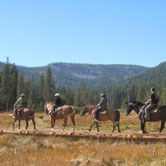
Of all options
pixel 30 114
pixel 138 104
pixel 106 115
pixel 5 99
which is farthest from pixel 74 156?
pixel 5 99

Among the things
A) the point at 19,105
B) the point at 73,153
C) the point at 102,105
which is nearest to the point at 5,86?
the point at 19,105

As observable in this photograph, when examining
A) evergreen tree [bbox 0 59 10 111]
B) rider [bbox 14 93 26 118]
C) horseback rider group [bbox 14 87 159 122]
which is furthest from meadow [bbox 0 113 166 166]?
evergreen tree [bbox 0 59 10 111]

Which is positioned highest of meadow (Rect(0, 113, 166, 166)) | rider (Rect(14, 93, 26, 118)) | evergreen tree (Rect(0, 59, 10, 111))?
evergreen tree (Rect(0, 59, 10, 111))

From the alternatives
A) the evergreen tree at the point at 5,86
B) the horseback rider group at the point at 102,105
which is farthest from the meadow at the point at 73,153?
the evergreen tree at the point at 5,86

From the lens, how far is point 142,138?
71.6 feet

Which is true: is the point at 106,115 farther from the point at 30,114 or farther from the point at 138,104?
the point at 30,114

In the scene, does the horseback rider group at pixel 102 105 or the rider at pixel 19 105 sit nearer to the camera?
the horseback rider group at pixel 102 105

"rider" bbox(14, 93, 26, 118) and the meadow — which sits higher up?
"rider" bbox(14, 93, 26, 118)

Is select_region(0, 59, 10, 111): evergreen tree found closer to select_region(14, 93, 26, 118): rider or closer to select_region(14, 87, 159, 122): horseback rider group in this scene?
select_region(14, 93, 26, 118): rider

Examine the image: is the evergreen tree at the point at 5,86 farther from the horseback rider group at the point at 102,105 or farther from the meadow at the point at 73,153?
the meadow at the point at 73,153

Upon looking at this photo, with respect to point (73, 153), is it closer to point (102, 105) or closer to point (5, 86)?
point (102, 105)

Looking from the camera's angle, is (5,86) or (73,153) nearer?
(73,153)

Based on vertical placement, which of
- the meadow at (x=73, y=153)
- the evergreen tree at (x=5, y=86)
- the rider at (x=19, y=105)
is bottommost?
the meadow at (x=73, y=153)

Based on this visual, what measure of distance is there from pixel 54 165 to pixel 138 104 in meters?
17.8
